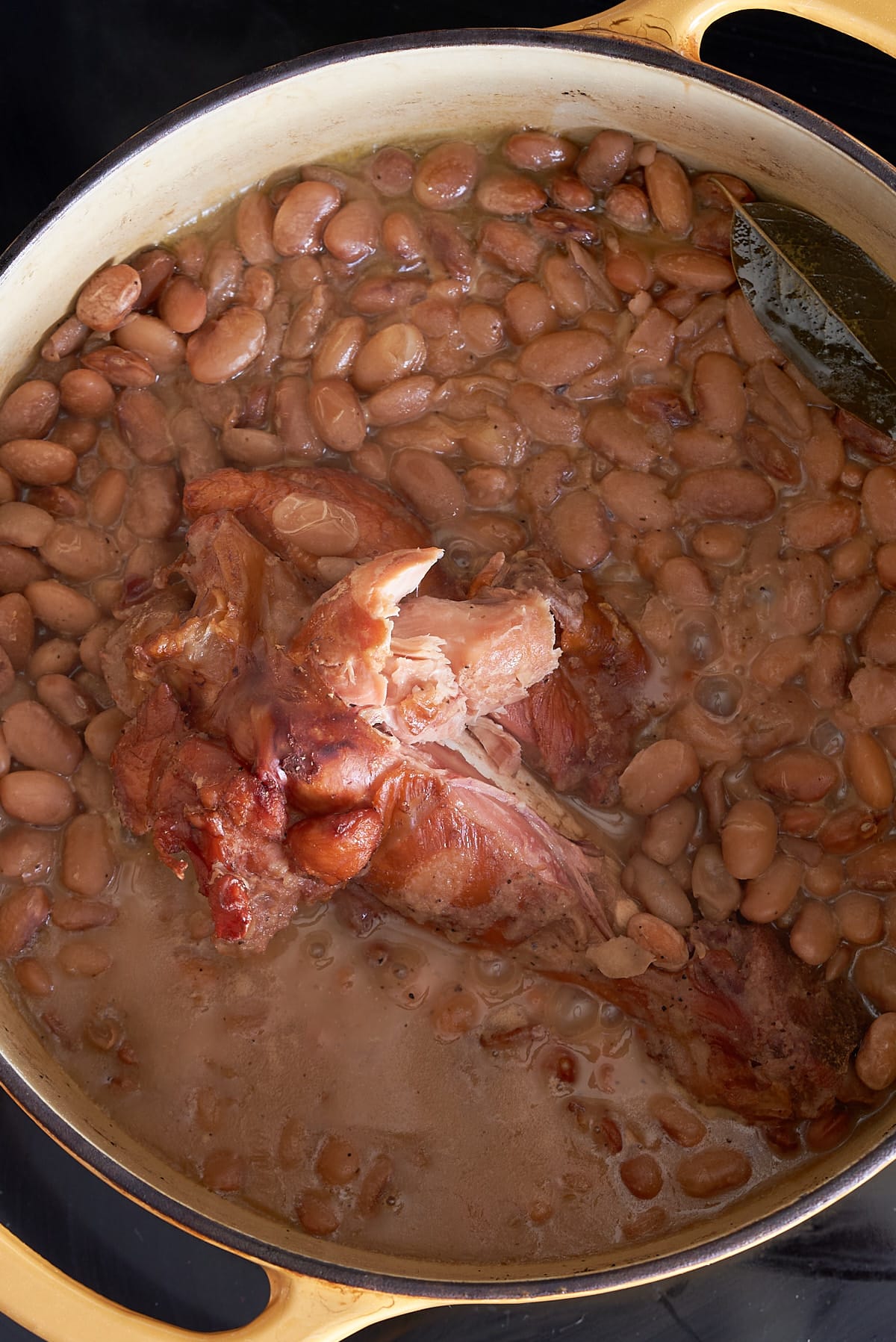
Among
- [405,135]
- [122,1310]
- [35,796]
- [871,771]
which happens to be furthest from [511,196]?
[122,1310]

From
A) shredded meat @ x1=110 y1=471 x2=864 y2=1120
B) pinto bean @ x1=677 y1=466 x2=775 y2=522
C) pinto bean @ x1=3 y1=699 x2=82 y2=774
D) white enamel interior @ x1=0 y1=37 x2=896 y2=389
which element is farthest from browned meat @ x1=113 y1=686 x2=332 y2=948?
pinto bean @ x1=677 y1=466 x2=775 y2=522

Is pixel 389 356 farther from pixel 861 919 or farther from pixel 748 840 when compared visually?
pixel 861 919

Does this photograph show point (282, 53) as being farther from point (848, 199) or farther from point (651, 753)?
point (651, 753)

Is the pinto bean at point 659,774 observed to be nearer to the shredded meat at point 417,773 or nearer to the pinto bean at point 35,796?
the shredded meat at point 417,773

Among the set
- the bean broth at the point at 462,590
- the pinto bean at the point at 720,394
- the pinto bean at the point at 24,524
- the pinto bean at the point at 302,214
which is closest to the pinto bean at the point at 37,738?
the bean broth at the point at 462,590

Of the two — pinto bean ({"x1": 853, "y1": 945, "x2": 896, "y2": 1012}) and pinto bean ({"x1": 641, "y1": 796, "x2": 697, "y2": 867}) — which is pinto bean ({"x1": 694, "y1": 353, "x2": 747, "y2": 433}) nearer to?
pinto bean ({"x1": 641, "y1": 796, "x2": 697, "y2": 867})

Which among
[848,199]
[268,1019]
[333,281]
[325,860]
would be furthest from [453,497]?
[268,1019]

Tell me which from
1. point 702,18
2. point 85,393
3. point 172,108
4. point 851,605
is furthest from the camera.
Result: point 172,108
